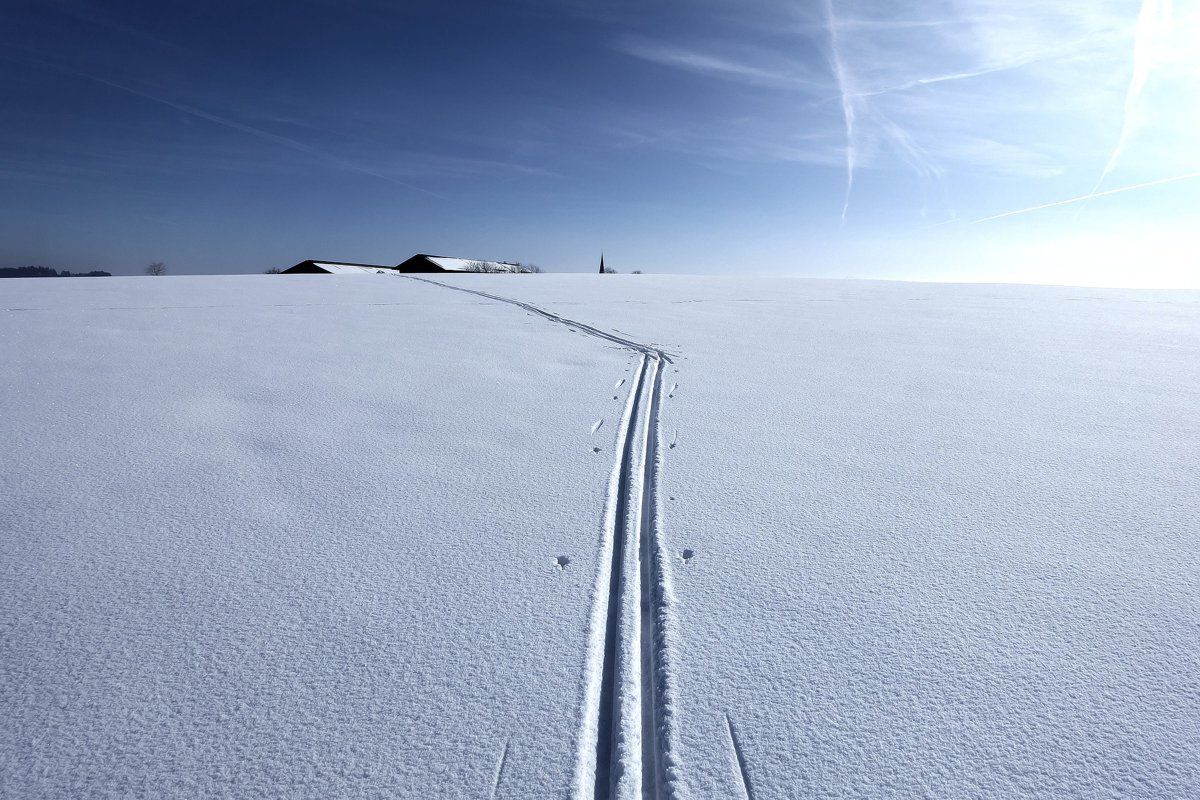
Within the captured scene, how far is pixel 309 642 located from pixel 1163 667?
1.88 m

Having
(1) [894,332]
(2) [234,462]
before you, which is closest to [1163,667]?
(2) [234,462]

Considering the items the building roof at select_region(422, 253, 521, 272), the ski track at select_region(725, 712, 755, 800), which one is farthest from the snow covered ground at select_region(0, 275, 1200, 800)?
the building roof at select_region(422, 253, 521, 272)

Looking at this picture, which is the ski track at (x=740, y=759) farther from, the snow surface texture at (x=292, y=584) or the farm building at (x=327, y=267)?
the farm building at (x=327, y=267)

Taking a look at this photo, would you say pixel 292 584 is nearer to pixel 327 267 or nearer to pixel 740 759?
pixel 740 759

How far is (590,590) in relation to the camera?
5.24ft

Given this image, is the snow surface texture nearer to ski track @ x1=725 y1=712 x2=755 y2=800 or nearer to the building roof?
ski track @ x1=725 y1=712 x2=755 y2=800

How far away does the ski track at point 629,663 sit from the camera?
107 cm

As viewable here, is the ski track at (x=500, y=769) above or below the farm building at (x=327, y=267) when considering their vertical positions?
below

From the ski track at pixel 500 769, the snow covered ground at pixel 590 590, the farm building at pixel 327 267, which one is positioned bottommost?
the ski track at pixel 500 769

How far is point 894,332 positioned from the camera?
6.66 metres

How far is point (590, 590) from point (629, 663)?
0.29 m

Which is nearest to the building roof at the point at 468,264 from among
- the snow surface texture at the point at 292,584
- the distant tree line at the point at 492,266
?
the distant tree line at the point at 492,266

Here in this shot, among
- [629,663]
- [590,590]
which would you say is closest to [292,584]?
[590,590]

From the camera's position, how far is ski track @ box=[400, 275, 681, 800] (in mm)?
1073
